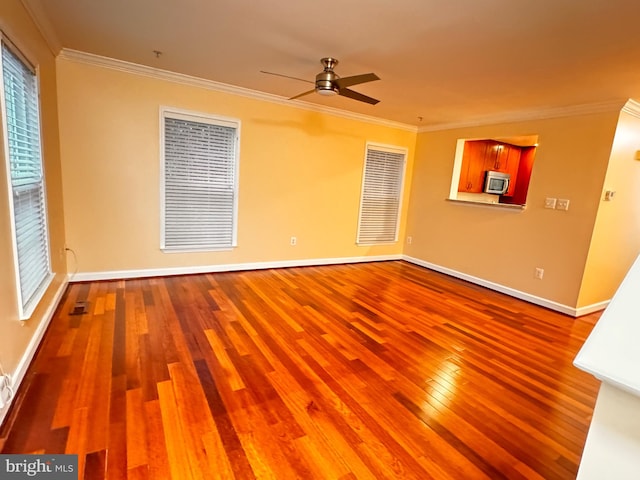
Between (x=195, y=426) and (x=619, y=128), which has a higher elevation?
(x=619, y=128)

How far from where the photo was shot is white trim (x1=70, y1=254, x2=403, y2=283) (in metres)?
3.71

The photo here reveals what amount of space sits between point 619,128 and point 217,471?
15.3 feet

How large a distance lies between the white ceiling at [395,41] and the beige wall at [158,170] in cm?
39

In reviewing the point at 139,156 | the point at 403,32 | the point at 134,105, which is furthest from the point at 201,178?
the point at 403,32

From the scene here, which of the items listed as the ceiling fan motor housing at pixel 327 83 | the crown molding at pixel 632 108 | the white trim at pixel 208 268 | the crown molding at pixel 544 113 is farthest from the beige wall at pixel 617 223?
the ceiling fan motor housing at pixel 327 83

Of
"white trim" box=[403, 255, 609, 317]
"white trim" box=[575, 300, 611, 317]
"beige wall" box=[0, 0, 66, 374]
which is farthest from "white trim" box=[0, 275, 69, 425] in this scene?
"white trim" box=[575, 300, 611, 317]

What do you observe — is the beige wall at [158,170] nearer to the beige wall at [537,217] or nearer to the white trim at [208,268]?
the white trim at [208,268]

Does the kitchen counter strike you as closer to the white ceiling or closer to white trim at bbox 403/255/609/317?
the white ceiling

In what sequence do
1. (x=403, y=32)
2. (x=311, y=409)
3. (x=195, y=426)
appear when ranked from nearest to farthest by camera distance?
(x=195, y=426), (x=311, y=409), (x=403, y=32)

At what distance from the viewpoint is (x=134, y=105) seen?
3.59m

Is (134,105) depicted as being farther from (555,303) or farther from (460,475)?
(555,303)

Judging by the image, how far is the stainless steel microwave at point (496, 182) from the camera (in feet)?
18.6

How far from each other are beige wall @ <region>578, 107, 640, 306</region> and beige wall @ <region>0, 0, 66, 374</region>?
16.6ft

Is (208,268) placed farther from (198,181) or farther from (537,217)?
(537,217)
